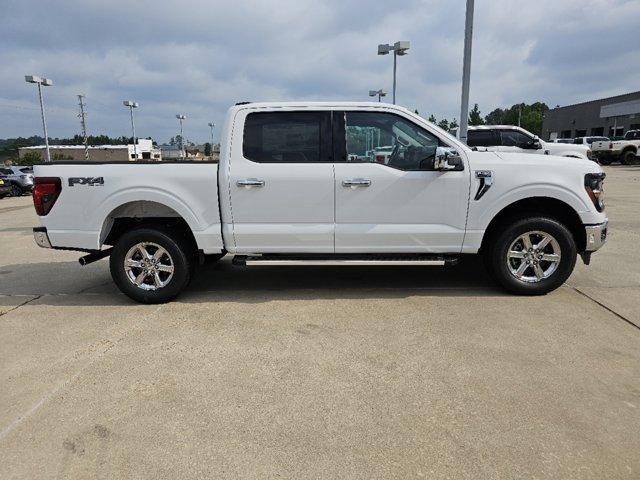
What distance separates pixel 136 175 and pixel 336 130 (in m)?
2.08

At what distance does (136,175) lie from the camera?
4.45 m

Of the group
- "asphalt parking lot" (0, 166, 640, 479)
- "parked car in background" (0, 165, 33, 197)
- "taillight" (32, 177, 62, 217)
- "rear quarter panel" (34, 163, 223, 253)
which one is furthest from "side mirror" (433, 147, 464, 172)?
"parked car in background" (0, 165, 33, 197)

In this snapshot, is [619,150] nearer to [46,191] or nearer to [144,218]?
[144,218]

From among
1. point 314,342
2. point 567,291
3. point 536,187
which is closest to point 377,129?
point 536,187

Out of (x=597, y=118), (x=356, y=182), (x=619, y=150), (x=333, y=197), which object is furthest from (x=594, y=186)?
(x=597, y=118)

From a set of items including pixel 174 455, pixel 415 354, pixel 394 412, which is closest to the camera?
pixel 174 455

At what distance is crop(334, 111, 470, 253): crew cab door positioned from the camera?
442 centimetres

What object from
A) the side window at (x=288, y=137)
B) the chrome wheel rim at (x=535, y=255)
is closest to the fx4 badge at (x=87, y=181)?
the side window at (x=288, y=137)

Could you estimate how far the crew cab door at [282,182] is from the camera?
14.5 feet

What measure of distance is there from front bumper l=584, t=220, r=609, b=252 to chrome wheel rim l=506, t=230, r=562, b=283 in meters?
0.30

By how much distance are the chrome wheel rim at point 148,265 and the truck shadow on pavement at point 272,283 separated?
34 centimetres

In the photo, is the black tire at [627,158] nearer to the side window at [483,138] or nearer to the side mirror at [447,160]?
the side window at [483,138]

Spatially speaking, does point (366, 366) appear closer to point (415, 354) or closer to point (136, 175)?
point (415, 354)

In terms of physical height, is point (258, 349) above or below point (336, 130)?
below
